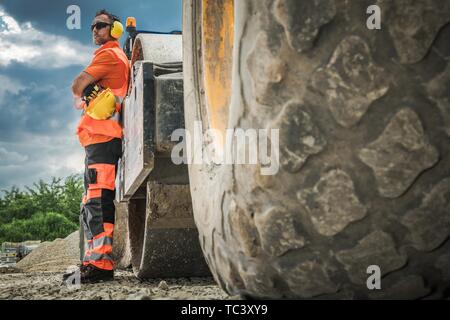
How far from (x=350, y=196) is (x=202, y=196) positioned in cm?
66

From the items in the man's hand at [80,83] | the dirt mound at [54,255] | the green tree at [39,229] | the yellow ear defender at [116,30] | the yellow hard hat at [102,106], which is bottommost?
the green tree at [39,229]

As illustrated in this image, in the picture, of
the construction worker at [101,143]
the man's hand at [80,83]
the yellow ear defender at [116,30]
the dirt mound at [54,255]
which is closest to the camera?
the construction worker at [101,143]

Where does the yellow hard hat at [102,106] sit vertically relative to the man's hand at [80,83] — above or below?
below

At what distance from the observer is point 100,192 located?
331 centimetres

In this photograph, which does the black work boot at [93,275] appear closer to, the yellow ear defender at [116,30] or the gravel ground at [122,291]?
the gravel ground at [122,291]

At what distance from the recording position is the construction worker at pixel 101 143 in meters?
3.23

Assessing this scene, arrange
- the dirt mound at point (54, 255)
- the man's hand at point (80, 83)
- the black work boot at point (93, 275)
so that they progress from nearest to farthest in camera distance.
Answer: the black work boot at point (93, 275)
the man's hand at point (80, 83)
the dirt mound at point (54, 255)

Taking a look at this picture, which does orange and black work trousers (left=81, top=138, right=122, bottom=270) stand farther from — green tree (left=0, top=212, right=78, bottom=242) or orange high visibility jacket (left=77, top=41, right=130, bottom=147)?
green tree (left=0, top=212, right=78, bottom=242)

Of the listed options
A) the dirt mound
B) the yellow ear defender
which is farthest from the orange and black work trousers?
the dirt mound

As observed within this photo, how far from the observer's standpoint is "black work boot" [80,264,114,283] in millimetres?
3092

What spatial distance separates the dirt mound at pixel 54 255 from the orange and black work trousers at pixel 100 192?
390 cm

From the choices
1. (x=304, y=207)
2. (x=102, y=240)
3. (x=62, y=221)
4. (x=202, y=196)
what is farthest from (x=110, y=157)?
(x=62, y=221)

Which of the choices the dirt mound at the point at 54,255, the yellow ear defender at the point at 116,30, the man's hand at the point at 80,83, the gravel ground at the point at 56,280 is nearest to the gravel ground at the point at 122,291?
the gravel ground at the point at 56,280

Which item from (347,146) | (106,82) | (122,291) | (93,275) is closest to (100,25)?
(106,82)
